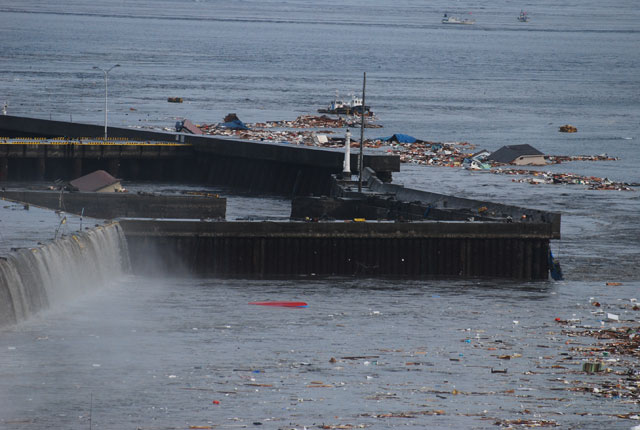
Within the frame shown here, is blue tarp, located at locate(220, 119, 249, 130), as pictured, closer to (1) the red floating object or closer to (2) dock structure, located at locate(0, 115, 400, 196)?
(2) dock structure, located at locate(0, 115, 400, 196)

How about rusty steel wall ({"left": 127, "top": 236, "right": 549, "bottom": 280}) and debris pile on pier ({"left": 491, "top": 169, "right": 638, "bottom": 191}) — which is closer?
rusty steel wall ({"left": 127, "top": 236, "right": 549, "bottom": 280})

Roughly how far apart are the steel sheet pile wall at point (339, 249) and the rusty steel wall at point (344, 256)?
0.04 metres

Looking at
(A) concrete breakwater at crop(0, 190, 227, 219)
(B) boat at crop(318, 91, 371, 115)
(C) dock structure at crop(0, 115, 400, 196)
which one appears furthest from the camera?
(B) boat at crop(318, 91, 371, 115)

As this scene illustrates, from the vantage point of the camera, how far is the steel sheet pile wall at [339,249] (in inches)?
2186

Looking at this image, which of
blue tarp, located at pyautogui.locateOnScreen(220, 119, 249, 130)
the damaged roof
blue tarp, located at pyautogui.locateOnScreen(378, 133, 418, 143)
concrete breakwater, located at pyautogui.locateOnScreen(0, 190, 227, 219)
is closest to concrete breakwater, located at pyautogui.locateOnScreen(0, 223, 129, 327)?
concrete breakwater, located at pyautogui.locateOnScreen(0, 190, 227, 219)

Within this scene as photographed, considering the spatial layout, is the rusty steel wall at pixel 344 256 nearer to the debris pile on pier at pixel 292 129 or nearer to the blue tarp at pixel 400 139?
the debris pile on pier at pixel 292 129

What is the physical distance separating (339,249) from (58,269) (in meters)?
13.6

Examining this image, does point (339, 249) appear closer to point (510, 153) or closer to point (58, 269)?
point (58, 269)

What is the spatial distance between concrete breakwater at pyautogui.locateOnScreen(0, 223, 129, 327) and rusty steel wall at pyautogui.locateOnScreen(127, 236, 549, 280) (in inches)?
77.4

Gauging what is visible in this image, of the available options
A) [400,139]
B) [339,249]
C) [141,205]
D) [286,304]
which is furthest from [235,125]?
[286,304]

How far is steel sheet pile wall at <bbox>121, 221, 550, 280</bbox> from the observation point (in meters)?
55.5

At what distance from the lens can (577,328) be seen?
157 ft

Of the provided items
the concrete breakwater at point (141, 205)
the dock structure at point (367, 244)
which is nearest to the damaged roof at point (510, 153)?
the dock structure at point (367, 244)

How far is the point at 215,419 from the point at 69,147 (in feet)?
179
